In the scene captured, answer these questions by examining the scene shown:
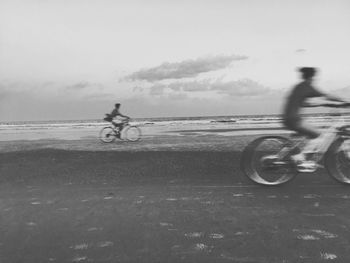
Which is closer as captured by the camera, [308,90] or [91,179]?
[308,90]

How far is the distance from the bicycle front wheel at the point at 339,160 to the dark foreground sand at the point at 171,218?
233 mm

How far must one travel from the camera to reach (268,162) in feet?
27.6

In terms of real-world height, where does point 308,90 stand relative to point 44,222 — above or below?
above

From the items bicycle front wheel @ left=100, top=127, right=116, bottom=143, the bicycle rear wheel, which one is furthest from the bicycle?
bicycle front wheel @ left=100, top=127, right=116, bottom=143

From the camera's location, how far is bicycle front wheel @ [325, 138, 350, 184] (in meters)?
8.46

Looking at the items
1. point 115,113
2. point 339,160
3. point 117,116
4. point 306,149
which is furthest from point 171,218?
point 117,116

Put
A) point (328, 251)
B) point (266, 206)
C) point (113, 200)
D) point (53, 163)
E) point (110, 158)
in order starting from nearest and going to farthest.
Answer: point (328, 251) < point (266, 206) < point (113, 200) < point (53, 163) < point (110, 158)

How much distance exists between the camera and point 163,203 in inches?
287

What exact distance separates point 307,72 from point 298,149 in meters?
1.47

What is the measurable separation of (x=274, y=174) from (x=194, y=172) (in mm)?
2734

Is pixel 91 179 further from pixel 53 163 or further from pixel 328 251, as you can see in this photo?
pixel 328 251

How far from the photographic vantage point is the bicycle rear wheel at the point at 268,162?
27.6 feet

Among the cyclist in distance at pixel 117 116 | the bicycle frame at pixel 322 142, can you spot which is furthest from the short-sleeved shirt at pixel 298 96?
the cyclist in distance at pixel 117 116

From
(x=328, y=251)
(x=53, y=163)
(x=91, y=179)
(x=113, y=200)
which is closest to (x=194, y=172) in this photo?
(x=91, y=179)
